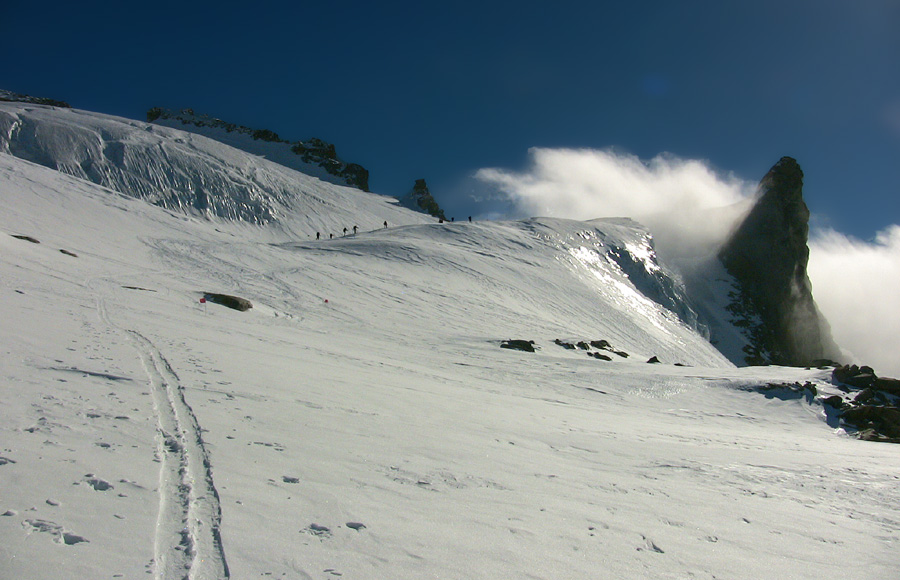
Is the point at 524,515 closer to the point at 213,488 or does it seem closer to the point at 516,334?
the point at 213,488

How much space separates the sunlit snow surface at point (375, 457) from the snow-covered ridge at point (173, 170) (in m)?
37.2

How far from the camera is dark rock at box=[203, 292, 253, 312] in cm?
1990

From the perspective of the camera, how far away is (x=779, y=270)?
252 ft

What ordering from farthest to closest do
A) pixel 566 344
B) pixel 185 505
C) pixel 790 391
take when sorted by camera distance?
pixel 566 344 < pixel 790 391 < pixel 185 505

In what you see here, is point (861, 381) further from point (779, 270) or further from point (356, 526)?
point (779, 270)

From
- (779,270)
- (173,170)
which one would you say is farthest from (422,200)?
(779,270)

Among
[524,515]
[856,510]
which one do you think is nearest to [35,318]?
[524,515]

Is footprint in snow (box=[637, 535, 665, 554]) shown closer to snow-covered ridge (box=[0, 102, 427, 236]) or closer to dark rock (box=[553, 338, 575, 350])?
dark rock (box=[553, 338, 575, 350])

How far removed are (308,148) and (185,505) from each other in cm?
11665

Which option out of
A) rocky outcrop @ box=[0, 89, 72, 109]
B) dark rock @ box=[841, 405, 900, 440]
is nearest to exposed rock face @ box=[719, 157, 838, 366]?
dark rock @ box=[841, 405, 900, 440]

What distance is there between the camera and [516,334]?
25094 mm

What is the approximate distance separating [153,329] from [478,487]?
33.1ft

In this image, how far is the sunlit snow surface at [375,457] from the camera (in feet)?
13.1

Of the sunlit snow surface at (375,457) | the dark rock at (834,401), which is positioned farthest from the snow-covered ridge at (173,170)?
the dark rock at (834,401)
